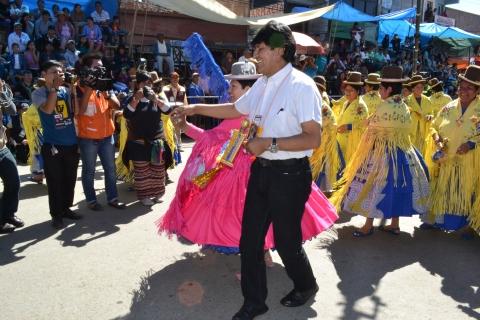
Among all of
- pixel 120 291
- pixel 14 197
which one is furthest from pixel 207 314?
pixel 14 197

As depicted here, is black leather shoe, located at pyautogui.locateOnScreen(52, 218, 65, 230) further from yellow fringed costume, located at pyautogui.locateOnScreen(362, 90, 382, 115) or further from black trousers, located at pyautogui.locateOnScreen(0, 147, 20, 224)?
yellow fringed costume, located at pyautogui.locateOnScreen(362, 90, 382, 115)

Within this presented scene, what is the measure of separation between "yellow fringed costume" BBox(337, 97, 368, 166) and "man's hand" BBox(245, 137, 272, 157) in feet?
11.4

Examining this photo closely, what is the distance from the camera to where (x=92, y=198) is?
5852mm

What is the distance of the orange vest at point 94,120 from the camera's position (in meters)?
5.45

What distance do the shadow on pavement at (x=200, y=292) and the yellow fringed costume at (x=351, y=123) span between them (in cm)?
264

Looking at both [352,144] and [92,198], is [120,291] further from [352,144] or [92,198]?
[352,144]

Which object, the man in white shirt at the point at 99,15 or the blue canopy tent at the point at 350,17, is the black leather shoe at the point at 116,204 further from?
the blue canopy tent at the point at 350,17

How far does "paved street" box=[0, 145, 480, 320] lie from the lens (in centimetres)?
345

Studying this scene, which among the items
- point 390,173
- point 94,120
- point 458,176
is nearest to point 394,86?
point 390,173

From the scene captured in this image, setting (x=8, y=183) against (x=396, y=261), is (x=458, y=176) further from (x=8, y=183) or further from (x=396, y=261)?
(x=8, y=183)

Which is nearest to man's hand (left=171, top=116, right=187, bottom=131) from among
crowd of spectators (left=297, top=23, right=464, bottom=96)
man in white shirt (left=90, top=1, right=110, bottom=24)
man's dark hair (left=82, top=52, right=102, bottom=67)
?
man's dark hair (left=82, top=52, right=102, bottom=67)

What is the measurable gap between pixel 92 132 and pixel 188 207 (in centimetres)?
204

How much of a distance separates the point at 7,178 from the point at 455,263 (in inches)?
181

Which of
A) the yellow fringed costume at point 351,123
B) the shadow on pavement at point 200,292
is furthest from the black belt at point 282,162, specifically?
the yellow fringed costume at point 351,123
